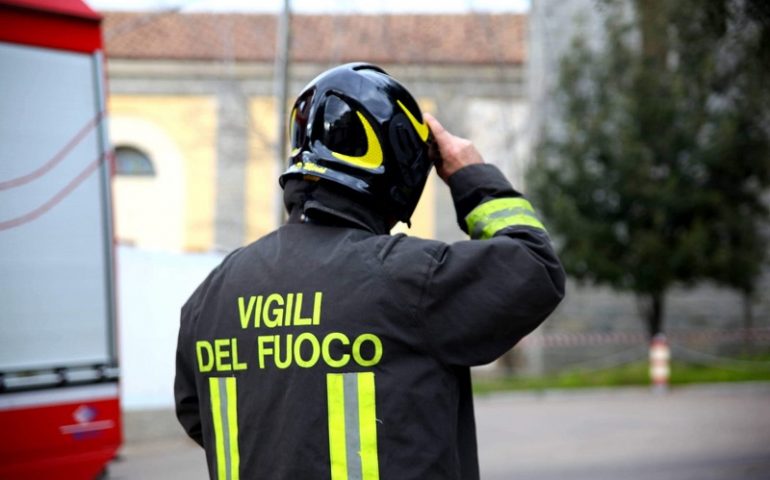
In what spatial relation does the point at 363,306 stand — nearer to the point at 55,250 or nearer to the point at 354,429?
the point at 354,429

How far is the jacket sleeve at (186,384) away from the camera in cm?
253

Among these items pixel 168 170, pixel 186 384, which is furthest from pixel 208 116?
pixel 186 384

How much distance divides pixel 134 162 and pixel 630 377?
12593mm

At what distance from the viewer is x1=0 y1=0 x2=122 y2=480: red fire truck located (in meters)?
4.79

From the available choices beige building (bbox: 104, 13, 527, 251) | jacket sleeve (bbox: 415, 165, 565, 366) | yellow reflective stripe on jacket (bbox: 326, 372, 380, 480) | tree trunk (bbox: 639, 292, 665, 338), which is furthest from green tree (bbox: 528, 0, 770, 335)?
yellow reflective stripe on jacket (bbox: 326, 372, 380, 480)

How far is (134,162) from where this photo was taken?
982 inches

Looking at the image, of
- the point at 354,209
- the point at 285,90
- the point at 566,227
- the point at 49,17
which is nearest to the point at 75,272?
the point at 49,17

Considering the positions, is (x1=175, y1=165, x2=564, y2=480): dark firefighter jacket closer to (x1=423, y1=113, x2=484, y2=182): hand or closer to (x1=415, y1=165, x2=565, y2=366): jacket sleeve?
(x1=415, y1=165, x2=565, y2=366): jacket sleeve

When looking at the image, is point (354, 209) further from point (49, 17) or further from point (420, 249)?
point (49, 17)

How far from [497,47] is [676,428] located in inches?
515

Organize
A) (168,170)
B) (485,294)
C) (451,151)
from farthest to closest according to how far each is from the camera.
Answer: (168,170)
(451,151)
(485,294)

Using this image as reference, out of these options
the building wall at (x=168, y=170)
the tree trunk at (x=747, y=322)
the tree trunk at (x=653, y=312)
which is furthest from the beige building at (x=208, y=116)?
the tree trunk at (x=747, y=322)

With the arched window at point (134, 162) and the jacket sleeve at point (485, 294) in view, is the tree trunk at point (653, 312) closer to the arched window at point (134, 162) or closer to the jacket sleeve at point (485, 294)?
the arched window at point (134, 162)

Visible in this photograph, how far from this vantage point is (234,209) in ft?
82.6
